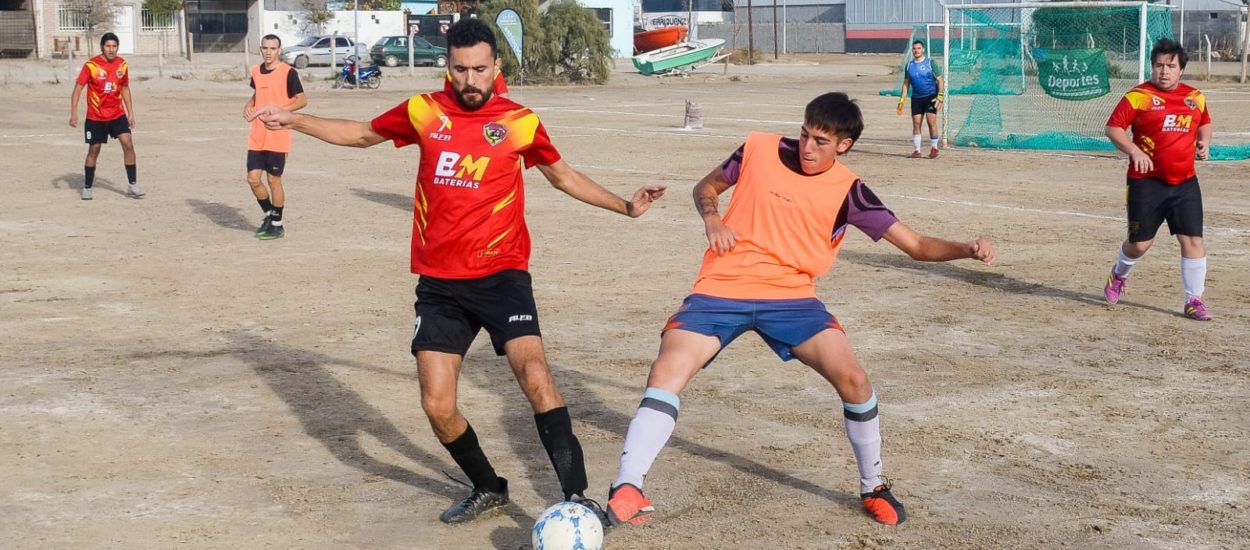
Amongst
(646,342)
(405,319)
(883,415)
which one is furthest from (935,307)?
(405,319)

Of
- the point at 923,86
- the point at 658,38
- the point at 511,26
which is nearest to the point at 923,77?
the point at 923,86

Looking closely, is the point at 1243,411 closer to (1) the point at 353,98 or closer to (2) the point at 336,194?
(2) the point at 336,194

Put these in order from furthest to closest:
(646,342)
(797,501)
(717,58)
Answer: (717,58), (646,342), (797,501)

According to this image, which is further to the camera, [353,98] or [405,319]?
[353,98]

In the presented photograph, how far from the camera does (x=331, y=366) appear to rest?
335 inches

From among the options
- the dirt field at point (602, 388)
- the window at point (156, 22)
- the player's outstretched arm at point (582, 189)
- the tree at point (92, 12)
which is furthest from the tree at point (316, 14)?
the player's outstretched arm at point (582, 189)

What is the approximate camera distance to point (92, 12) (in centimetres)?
6159

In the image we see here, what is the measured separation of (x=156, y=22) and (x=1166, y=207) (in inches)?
2663

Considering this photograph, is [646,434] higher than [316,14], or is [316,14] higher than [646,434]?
[316,14]

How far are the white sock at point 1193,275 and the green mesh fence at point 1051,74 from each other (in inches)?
500

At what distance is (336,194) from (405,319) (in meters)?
7.50

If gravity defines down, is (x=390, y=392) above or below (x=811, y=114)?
below

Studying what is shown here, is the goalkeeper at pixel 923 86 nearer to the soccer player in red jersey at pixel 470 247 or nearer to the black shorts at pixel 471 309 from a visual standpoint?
the soccer player in red jersey at pixel 470 247

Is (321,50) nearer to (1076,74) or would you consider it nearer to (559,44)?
(559,44)
